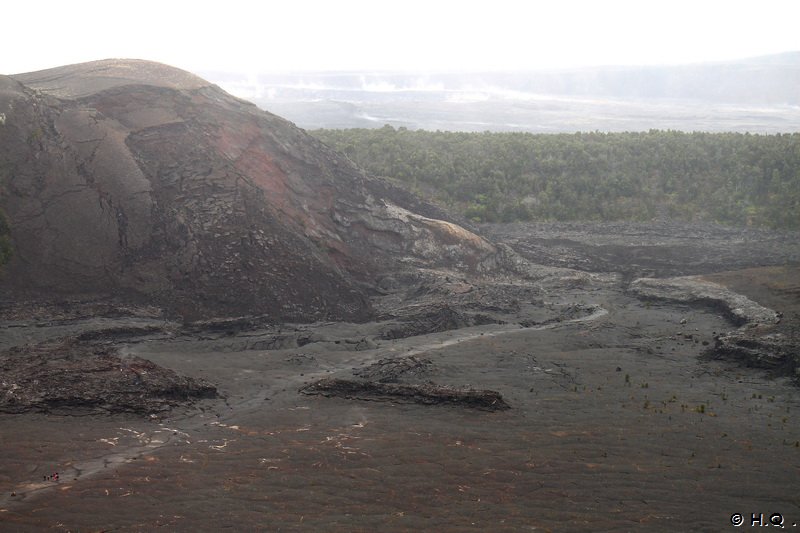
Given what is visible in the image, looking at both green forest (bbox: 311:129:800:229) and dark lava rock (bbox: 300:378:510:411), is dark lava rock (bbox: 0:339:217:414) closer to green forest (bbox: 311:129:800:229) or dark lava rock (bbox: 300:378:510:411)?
dark lava rock (bbox: 300:378:510:411)

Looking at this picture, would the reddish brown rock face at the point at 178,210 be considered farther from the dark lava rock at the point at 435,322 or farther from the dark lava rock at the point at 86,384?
the dark lava rock at the point at 86,384

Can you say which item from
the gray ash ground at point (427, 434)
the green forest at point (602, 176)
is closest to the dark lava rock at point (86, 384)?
the gray ash ground at point (427, 434)

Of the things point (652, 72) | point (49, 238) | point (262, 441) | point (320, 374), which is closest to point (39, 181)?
point (49, 238)

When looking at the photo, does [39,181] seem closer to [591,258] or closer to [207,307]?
[207,307]

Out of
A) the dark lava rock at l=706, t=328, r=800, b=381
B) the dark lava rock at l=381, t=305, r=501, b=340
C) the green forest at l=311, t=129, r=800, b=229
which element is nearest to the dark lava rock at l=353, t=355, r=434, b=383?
the dark lava rock at l=381, t=305, r=501, b=340

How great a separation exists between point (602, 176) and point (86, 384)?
124 ft

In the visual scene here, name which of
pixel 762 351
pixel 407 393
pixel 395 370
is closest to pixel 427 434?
pixel 407 393

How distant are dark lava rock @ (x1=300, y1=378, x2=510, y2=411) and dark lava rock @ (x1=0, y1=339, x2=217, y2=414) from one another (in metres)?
2.58

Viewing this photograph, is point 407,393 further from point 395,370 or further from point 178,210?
point 178,210

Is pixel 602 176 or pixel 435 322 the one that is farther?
pixel 602 176

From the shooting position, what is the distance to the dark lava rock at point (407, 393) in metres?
16.9

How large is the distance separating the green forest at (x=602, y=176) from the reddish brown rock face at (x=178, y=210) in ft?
50.9

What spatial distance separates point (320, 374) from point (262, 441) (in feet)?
15.8

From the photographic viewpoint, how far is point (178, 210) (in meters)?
25.2
